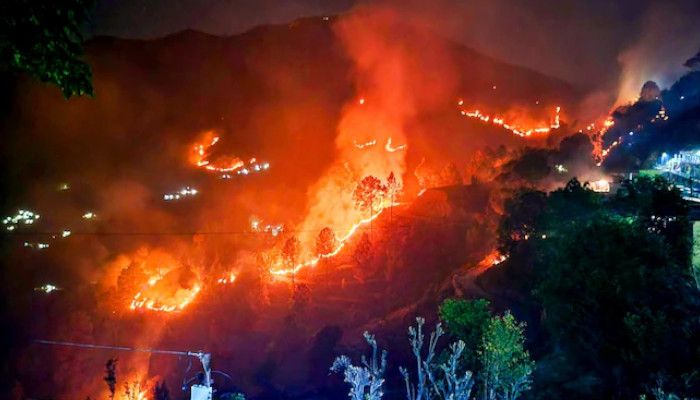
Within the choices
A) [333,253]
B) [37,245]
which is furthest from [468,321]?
[37,245]

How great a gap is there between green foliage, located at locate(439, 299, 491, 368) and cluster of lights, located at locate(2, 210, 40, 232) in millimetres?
36737

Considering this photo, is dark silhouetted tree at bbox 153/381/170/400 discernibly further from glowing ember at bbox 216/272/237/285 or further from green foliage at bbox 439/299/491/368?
green foliage at bbox 439/299/491/368

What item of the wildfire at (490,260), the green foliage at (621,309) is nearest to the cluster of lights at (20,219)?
the wildfire at (490,260)

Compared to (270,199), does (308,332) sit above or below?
below

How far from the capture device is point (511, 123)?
63.6 meters

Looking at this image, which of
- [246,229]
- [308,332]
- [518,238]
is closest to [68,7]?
[518,238]

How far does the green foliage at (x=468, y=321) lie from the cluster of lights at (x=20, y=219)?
36.7 meters

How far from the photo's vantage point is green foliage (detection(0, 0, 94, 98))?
13.7ft

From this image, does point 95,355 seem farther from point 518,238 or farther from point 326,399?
point 518,238

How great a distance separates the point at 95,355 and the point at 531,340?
30.7 meters

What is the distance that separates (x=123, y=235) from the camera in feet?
127

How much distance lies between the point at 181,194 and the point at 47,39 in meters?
43.5

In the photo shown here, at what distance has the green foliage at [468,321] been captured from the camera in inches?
572

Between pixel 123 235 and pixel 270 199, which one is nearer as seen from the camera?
pixel 123 235
